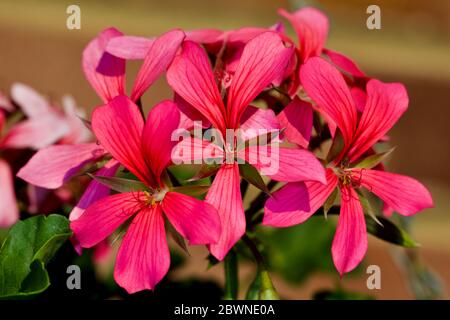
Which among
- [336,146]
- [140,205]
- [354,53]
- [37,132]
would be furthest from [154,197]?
[354,53]

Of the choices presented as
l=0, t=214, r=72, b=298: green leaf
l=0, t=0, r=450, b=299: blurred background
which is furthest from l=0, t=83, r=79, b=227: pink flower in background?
l=0, t=0, r=450, b=299: blurred background

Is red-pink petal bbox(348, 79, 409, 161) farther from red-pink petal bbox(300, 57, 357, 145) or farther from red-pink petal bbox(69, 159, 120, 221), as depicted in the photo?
red-pink petal bbox(69, 159, 120, 221)

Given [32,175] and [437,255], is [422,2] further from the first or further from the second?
[32,175]

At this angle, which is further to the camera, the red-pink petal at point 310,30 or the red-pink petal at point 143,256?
the red-pink petal at point 310,30

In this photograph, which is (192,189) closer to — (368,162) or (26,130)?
(368,162)

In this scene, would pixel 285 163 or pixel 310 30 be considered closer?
pixel 285 163

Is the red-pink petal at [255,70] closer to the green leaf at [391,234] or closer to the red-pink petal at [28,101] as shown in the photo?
the green leaf at [391,234]

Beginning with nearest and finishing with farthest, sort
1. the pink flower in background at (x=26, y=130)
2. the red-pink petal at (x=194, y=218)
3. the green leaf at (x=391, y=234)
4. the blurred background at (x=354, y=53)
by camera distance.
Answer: the red-pink petal at (x=194, y=218) < the green leaf at (x=391, y=234) < the pink flower in background at (x=26, y=130) < the blurred background at (x=354, y=53)

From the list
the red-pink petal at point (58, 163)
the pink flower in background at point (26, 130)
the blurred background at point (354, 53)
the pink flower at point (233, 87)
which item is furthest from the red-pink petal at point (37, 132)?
the blurred background at point (354, 53)
